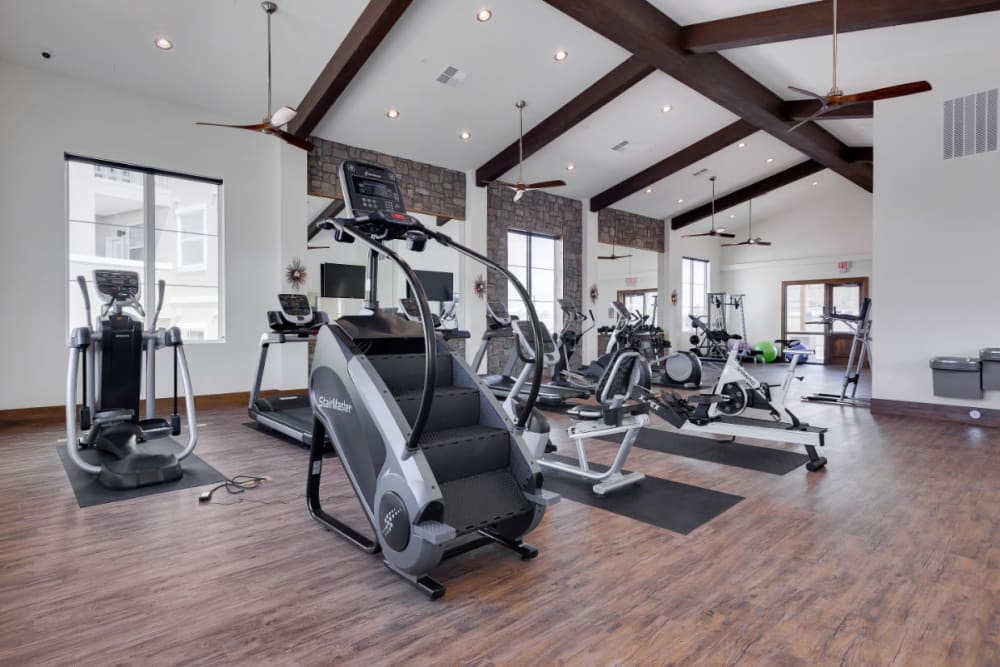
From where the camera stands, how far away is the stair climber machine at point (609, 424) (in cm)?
347

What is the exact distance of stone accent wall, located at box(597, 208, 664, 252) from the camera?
12.0m

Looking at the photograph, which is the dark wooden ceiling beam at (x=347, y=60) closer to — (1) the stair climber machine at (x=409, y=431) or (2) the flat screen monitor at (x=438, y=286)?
(1) the stair climber machine at (x=409, y=431)

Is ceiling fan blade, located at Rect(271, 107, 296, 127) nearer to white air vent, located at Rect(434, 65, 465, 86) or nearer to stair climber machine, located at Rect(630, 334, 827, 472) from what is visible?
white air vent, located at Rect(434, 65, 465, 86)

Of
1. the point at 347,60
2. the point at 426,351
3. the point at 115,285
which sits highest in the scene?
the point at 347,60

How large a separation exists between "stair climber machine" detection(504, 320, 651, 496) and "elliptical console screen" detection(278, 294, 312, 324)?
9.61 feet

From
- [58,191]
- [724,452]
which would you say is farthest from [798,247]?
[58,191]

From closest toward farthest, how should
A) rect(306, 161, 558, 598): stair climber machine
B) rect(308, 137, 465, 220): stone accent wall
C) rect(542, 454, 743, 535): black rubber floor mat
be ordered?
rect(306, 161, 558, 598): stair climber machine → rect(542, 454, 743, 535): black rubber floor mat → rect(308, 137, 465, 220): stone accent wall

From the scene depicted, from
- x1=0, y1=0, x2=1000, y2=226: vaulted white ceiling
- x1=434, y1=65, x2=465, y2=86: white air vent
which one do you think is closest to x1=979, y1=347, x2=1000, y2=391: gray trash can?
x1=0, y1=0, x2=1000, y2=226: vaulted white ceiling

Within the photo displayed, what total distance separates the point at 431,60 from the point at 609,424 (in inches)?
201

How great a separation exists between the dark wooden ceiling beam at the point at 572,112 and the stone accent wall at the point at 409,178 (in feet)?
2.03

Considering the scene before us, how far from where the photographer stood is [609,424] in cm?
354

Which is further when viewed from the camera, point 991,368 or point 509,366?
point 509,366

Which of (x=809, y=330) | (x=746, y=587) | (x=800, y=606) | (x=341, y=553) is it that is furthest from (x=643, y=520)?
(x=809, y=330)

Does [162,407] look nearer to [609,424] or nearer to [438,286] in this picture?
[438,286]
